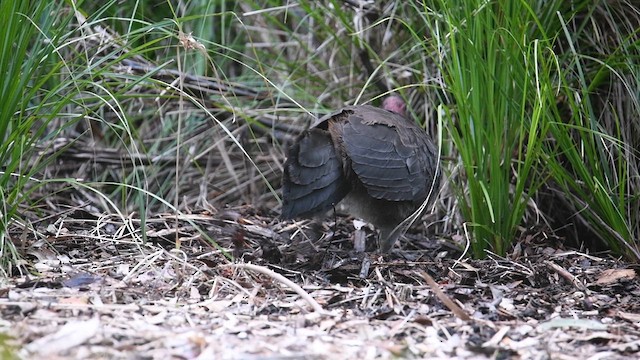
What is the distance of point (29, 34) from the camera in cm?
290

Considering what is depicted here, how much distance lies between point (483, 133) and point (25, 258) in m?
1.83

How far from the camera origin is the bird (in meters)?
3.53

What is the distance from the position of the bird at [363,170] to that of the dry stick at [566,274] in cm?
56

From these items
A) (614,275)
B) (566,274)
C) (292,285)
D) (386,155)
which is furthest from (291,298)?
(614,275)

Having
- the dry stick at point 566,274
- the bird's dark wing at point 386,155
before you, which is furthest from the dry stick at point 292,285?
the dry stick at point 566,274

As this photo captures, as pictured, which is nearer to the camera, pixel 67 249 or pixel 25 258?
pixel 25 258

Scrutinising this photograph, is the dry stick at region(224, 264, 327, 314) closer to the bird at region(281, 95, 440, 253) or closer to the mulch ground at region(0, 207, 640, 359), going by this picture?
the mulch ground at region(0, 207, 640, 359)

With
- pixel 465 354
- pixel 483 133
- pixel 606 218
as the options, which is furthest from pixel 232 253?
pixel 606 218

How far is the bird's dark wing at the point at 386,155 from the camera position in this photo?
11.8 feet

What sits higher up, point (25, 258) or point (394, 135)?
point (394, 135)

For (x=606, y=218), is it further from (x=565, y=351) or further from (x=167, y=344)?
(x=167, y=344)

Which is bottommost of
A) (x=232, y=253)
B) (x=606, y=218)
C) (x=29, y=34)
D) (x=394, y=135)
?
(x=232, y=253)

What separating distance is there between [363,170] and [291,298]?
82 cm

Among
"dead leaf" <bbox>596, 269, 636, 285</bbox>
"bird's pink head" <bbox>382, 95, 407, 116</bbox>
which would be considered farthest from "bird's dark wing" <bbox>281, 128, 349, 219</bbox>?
"dead leaf" <bbox>596, 269, 636, 285</bbox>
